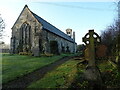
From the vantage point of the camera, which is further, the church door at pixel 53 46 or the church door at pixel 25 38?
the church door at pixel 25 38

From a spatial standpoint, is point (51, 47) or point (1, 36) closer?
point (1, 36)

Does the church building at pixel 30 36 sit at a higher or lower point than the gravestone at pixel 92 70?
higher

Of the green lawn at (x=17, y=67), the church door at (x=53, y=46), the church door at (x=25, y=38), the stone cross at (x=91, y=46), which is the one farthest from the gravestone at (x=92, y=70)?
the church door at (x=25, y=38)

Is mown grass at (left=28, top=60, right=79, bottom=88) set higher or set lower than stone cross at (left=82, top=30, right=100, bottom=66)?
lower

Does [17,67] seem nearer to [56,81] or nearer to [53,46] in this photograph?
[56,81]

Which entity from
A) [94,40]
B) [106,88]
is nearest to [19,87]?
[106,88]

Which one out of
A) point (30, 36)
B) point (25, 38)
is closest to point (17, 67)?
point (30, 36)

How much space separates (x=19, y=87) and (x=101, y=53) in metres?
16.7

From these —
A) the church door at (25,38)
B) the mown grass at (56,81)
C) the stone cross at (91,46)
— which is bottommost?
the mown grass at (56,81)

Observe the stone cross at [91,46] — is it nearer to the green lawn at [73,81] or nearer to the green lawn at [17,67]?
the green lawn at [73,81]

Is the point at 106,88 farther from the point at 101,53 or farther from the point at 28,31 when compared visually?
the point at 28,31

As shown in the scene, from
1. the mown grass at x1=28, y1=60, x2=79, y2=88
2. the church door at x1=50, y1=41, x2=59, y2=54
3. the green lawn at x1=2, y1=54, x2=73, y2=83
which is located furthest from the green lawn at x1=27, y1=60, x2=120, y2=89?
the church door at x1=50, y1=41, x2=59, y2=54

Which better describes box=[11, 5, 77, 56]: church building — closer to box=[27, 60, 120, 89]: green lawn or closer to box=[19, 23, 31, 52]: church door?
box=[19, 23, 31, 52]: church door

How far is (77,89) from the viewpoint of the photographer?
6637mm
